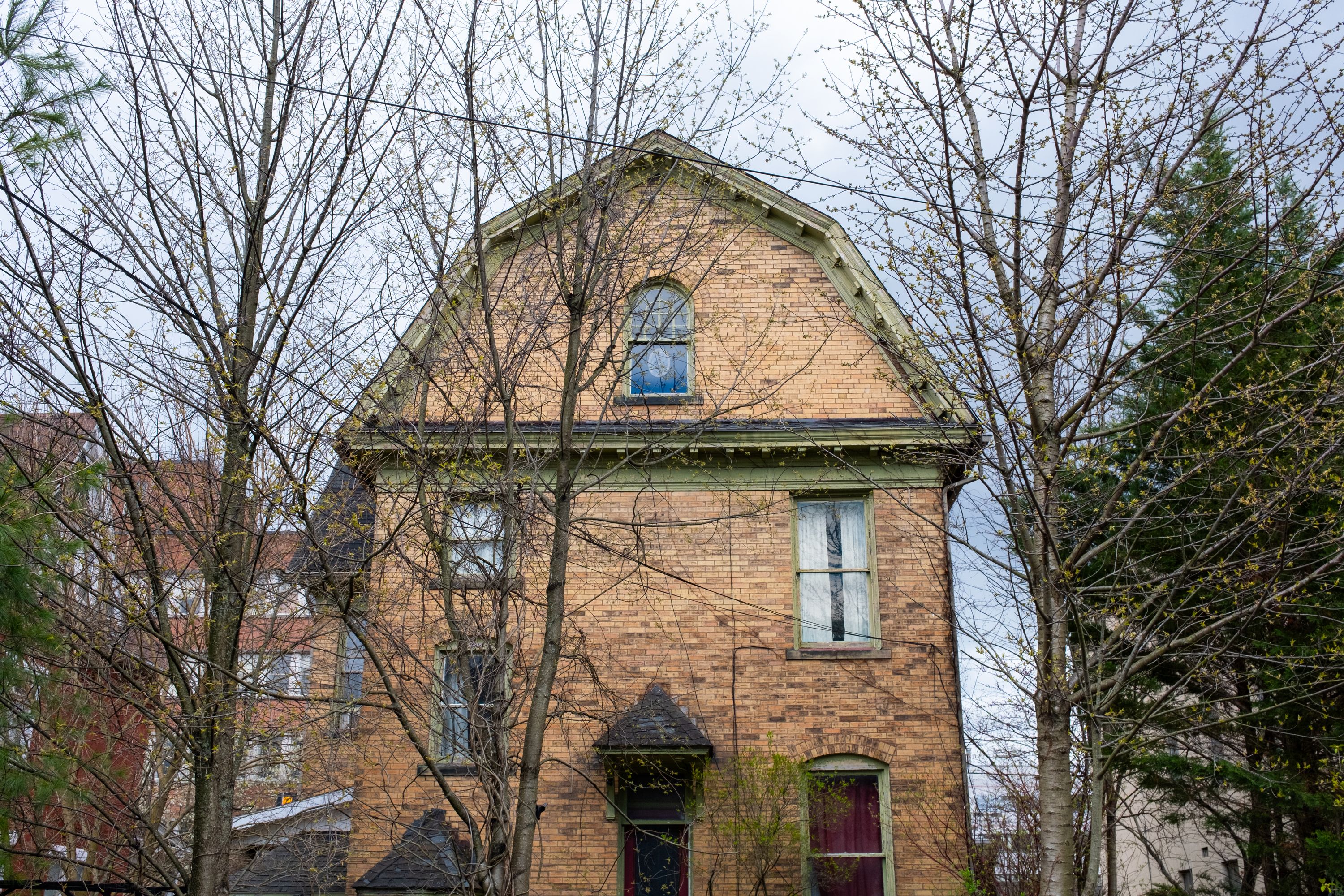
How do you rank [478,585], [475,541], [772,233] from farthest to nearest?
[772,233], [478,585], [475,541]

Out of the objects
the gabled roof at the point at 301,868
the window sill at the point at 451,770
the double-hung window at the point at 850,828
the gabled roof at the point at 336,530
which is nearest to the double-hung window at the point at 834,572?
the double-hung window at the point at 850,828

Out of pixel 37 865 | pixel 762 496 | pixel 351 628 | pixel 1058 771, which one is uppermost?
pixel 762 496

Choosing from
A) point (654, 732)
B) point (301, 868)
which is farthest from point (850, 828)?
point (301, 868)

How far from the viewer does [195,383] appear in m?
7.68

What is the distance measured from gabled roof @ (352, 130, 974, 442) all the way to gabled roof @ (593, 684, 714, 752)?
4589mm

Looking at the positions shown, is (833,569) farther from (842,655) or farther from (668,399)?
(668,399)

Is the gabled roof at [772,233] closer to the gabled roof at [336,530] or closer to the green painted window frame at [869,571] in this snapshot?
the gabled roof at [336,530]

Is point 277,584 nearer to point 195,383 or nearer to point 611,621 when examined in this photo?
point 195,383

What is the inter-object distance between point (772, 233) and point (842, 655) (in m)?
5.87

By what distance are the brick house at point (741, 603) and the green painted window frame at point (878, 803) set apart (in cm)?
3

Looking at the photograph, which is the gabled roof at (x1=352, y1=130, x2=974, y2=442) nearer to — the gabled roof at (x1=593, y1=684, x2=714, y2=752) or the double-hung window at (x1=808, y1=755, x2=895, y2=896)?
the double-hung window at (x1=808, y1=755, x2=895, y2=896)

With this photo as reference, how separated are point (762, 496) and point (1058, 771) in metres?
6.10

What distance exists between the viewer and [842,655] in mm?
13234

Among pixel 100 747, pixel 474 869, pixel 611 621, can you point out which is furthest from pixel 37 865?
pixel 100 747
